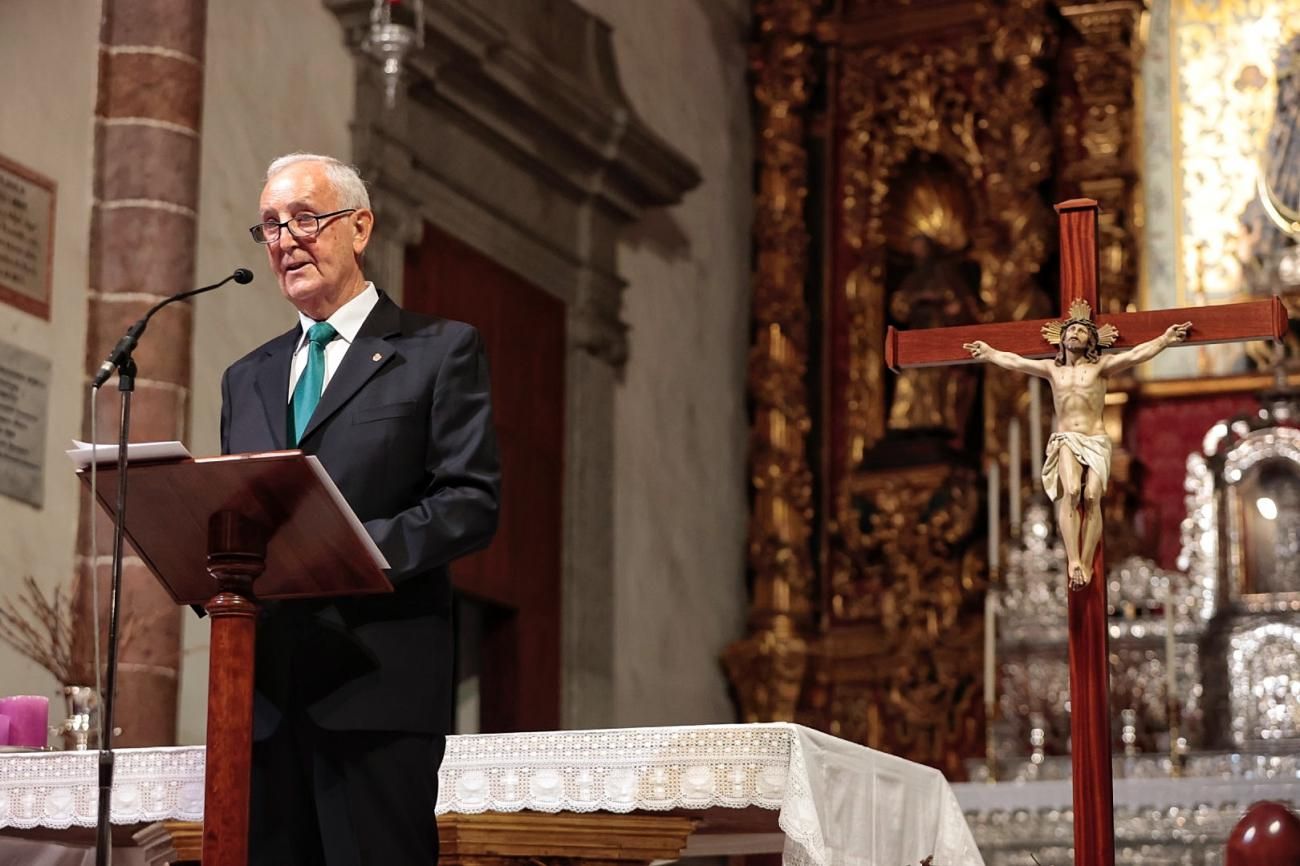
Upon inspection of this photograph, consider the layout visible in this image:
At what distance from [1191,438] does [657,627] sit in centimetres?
264

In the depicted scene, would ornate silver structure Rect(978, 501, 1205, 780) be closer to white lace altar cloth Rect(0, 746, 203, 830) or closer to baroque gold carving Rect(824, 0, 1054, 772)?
baroque gold carving Rect(824, 0, 1054, 772)

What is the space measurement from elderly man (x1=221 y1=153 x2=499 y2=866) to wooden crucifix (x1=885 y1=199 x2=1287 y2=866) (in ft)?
5.97

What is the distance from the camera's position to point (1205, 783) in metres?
8.80

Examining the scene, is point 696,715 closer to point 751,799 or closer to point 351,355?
point 751,799

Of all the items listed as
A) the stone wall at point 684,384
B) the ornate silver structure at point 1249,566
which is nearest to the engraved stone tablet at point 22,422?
the stone wall at point 684,384

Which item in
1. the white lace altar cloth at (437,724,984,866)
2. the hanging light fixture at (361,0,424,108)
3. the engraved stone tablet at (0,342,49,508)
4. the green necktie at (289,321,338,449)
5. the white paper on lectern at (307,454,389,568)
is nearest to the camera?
the white paper on lectern at (307,454,389,568)

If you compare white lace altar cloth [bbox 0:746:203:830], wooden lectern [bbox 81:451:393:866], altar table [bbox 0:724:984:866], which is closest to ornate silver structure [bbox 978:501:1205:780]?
altar table [bbox 0:724:984:866]

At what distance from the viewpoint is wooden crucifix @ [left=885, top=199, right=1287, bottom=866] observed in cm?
522

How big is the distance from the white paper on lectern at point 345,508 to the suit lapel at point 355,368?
385 mm

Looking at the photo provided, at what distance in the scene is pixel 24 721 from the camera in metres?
5.83

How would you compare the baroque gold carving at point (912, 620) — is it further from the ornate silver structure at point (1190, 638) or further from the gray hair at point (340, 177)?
the gray hair at point (340, 177)

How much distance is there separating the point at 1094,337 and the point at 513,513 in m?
4.57

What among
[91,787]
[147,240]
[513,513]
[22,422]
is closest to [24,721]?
[91,787]

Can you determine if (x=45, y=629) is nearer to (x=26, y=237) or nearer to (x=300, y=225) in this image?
(x=26, y=237)
